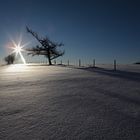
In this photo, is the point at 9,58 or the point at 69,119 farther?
the point at 9,58

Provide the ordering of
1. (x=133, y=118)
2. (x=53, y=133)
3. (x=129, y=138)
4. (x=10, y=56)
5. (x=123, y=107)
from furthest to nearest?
1. (x=10, y=56)
2. (x=123, y=107)
3. (x=133, y=118)
4. (x=53, y=133)
5. (x=129, y=138)

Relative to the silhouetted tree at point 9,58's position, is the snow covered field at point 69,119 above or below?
below

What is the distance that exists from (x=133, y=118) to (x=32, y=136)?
1.34 metres

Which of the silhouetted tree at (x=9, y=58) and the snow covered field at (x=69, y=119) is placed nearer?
the snow covered field at (x=69, y=119)

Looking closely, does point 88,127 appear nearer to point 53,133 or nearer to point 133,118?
point 53,133

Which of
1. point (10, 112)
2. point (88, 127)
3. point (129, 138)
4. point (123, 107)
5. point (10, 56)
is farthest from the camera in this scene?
point (10, 56)

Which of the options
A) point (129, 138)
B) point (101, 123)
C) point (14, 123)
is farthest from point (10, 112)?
point (129, 138)

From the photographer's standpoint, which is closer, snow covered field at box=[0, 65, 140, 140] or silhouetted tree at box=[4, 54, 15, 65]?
snow covered field at box=[0, 65, 140, 140]

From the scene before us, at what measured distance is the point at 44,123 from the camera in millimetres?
2070

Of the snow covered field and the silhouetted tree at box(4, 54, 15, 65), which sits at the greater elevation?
the silhouetted tree at box(4, 54, 15, 65)

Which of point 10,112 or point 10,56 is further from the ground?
point 10,56

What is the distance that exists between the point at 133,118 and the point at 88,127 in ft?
2.30

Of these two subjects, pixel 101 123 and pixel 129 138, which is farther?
pixel 101 123

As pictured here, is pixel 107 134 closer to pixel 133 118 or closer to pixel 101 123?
pixel 101 123
